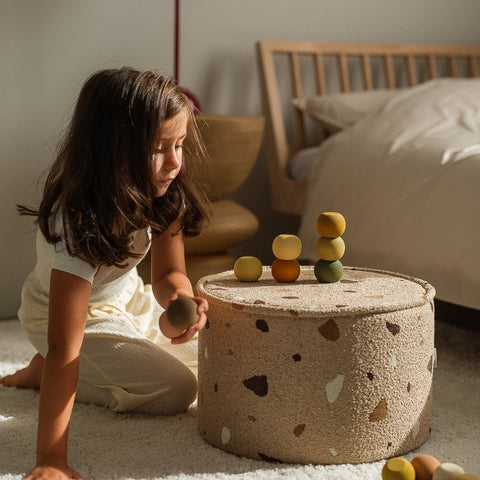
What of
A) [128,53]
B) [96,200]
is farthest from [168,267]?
[128,53]

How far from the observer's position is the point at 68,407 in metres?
1.12

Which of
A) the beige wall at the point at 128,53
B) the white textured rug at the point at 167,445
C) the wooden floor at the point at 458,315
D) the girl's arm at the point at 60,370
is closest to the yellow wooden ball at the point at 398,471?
the white textured rug at the point at 167,445

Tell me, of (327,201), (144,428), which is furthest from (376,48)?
(144,428)

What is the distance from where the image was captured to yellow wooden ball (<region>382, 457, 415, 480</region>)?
39.4 inches

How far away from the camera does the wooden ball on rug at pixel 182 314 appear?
1.10 meters

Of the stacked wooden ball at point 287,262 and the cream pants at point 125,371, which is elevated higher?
the stacked wooden ball at point 287,262

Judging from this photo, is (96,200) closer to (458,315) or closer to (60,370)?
(60,370)

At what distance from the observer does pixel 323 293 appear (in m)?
1.22

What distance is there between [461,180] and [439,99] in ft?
1.53

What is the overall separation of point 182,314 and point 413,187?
92 cm

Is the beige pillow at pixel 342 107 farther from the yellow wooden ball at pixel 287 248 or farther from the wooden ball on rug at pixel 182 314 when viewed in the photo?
the wooden ball on rug at pixel 182 314

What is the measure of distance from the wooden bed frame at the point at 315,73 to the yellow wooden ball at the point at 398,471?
131 cm

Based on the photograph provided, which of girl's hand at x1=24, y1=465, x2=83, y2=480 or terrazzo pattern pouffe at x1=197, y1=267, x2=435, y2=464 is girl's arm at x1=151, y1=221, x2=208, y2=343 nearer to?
terrazzo pattern pouffe at x1=197, y1=267, x2=435, y2=464

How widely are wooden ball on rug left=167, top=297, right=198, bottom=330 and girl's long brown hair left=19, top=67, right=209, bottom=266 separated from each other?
0.44 ft
